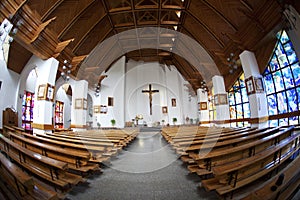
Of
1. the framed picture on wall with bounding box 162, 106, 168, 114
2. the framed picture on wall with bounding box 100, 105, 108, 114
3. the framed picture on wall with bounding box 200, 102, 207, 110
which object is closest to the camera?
the framed picture on wall with bounding box 200, 102, 207, 110

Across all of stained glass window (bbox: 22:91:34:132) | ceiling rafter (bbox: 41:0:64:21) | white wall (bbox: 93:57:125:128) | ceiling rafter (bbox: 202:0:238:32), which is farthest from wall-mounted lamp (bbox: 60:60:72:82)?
ceiling rafter (bbox: 202:0:238:32)

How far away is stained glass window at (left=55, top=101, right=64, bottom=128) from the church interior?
109mm

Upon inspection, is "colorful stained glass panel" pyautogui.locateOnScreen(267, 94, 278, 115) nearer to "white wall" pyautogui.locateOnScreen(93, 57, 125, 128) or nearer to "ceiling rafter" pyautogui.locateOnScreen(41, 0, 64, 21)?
"ceiling rafter" pyautogui.locateOnScreen(41, 0, 64, 21)

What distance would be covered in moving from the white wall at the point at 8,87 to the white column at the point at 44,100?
1.41m

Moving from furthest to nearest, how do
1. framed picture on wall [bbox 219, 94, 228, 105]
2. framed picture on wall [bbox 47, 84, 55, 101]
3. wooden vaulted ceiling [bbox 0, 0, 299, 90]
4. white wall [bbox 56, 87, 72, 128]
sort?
white wall [bbox 56, 87, 72, 128], framed picture on wall [bbox 219, 94, 228, 105], framed picture on wall [bbox 47, 84, 55, 101], wooden vaulted ceiling [bbox 0, 0, 299, 90]

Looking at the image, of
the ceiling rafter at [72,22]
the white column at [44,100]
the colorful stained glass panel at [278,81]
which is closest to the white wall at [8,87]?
the white column at [44,100]

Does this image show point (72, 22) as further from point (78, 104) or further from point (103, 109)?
point (103, 109)

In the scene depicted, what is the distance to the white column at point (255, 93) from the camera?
5.16 metres

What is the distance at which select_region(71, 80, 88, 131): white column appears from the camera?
795 centimetres

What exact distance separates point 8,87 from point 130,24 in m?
6.86

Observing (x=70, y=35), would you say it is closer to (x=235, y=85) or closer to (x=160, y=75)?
(x=235, y=85)

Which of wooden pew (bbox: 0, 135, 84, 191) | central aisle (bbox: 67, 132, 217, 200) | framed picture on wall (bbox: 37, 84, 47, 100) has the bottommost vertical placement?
central aisle (bbox: 67, 132, 217, 200)

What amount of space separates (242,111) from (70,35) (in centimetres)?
921

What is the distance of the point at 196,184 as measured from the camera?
1842mm
